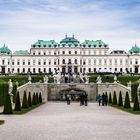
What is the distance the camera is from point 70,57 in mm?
95188

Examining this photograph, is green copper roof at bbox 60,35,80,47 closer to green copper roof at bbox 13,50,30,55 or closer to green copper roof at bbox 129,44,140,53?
green copper roof at bbox 13,50,30,55

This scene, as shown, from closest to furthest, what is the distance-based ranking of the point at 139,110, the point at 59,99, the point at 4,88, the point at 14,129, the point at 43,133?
the point at 43,133 < the point at 14,129 < the point at 139,110 < the point at 4,88 < the point at 59,99

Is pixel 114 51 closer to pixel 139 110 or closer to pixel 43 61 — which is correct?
pixel 43 61

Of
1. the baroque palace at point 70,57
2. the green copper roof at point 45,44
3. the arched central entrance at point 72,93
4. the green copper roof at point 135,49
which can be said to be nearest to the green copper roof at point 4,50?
the baroque palace at point 70,57

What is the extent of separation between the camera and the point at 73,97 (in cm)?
4181

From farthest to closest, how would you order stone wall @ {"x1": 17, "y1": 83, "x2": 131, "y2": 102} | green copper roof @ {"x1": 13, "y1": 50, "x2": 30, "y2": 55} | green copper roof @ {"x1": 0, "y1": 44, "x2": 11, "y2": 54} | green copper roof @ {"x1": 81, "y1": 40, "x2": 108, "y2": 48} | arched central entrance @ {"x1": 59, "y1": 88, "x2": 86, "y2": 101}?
1. green copper roof @ {"x1": 0, "y1": 44, "x2": 11, "y2": 54}
2. green copper roof @ {"x1": 13, "y1": 50, "x2": 30, "y2": 55}
3. green copper roof @ {"x1": 81, "y1": 40, "x2": 108, "y2": 48}
4. arched central entrance @ {"x1": 59, "y1": 88, "x2": 86, "y2": 101}
5. stone wall @ {"x1": 17, "y1": 83, "x2": 131, "y2": 102}

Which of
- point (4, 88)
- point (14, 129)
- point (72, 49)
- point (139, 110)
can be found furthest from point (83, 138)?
point (72, 49)

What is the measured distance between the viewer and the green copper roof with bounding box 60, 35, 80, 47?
95.3 meters

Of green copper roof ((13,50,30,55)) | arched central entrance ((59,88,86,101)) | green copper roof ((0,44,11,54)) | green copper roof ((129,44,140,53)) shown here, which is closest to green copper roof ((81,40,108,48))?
green copper roof ((129,44,140,53))

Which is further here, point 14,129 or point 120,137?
point 14,129

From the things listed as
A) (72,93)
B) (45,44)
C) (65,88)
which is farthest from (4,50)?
(65,88)

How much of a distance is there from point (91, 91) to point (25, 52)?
58.3 metres

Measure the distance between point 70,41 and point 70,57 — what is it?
131 inches

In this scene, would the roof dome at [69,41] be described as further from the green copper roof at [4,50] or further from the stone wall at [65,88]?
the stone wall at [65,88]
